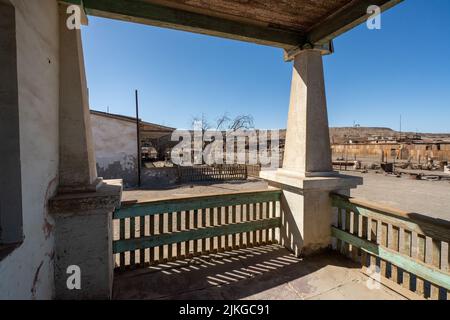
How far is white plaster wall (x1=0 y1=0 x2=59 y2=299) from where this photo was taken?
126 cm

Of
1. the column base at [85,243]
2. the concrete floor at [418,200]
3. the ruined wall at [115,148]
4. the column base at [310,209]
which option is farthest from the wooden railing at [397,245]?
the ruined wall at [115,148]

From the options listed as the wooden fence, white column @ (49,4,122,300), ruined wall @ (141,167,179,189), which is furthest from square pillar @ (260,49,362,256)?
the wooden fence

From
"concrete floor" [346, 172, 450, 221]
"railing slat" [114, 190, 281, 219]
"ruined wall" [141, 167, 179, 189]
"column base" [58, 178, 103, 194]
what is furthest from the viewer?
"ruined wall" [141, 167, 179, 189]

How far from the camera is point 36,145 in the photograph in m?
1.52

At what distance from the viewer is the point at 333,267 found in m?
2.62

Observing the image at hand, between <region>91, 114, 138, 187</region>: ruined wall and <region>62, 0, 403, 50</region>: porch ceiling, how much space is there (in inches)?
399

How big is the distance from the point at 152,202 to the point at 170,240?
541 mm

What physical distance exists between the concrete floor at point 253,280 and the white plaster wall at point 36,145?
89 centimetres

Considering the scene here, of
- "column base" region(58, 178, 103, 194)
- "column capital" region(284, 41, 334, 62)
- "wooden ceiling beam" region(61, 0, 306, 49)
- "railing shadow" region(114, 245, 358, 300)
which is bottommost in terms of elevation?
"railing shadow" region(114, 245, 358, 300)

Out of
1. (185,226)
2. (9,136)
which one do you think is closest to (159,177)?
(185,226)

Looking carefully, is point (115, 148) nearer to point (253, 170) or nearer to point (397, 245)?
point (253, 170)

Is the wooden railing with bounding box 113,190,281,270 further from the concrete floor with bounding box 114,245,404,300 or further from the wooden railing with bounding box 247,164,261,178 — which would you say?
the wooden railing with bounding box 247,164,261,178

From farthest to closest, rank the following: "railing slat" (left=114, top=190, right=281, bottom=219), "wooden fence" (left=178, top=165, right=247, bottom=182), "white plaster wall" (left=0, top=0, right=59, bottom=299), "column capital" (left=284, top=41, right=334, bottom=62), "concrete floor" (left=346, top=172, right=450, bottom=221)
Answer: "wooden fence" (left=178, top=165, right=247, bottom=182) < "concrete floor" (left=346, top=172, right=450, bottom=221) < "column capital" (left=284, top=41, right=334, bottom=62) < "railing slat" (left=114, top=190, right=281, bottom=219) < "white plaster wall" (left=0, top=0, right=59, bottom=299)
